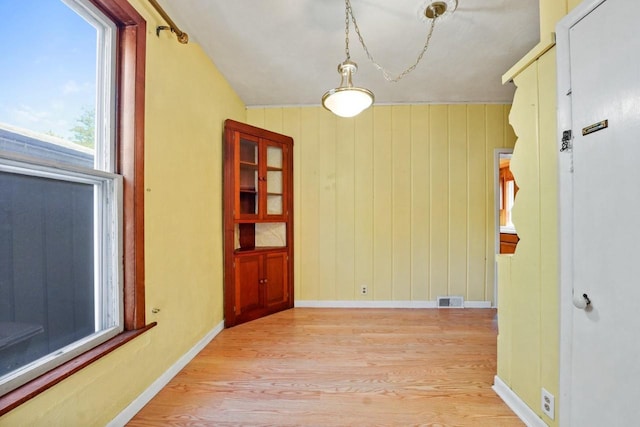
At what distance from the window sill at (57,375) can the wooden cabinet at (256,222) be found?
1.27m

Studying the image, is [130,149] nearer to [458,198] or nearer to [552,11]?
[552,11]

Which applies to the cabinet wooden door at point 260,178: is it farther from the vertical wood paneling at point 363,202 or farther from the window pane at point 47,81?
the window pane at point 47,81

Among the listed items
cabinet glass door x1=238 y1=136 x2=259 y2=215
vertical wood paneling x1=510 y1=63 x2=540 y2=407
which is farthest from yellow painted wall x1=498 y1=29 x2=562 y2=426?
cabinet glass door x1=238 y1=136 x2=259 y2=215

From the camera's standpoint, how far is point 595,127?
981 millimetres

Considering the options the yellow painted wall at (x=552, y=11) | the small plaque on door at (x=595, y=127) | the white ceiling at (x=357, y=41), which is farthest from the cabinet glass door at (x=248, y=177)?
the small plaque on door at (x=595, y=127)

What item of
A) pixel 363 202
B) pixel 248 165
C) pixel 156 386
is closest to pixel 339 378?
pixel 156 386

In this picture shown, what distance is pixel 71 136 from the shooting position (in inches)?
49.1

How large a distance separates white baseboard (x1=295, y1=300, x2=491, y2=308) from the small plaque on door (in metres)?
2.59

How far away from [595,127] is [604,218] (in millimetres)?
356

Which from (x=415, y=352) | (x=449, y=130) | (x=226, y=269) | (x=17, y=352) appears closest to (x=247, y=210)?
(x=226, y=269)

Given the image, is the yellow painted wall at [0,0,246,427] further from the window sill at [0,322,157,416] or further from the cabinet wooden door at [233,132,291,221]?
the cabinet wooden door at [233,132,291,221]

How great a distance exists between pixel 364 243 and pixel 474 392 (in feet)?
5.94

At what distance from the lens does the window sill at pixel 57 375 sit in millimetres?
907

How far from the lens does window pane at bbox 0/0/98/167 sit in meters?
1.01
